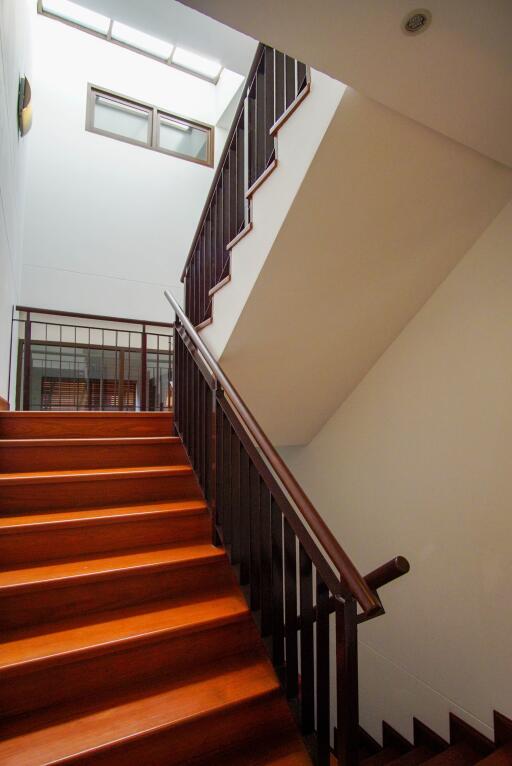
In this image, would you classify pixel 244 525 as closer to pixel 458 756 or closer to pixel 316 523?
pixel 316 523

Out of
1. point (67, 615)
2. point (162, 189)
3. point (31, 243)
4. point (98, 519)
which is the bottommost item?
point (67, 615)

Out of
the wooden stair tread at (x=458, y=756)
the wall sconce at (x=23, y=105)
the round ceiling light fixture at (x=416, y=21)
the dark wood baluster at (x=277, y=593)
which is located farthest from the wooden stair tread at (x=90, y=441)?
the wall sconce at (x=23, y=105)

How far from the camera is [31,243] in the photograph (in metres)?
4.80

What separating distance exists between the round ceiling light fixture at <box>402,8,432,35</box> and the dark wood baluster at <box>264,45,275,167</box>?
102 centimetres

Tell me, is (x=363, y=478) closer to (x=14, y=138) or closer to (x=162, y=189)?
(x=14, y=138)

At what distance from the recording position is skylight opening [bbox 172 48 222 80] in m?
5.62

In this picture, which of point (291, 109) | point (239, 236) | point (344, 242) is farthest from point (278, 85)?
point (344, 242)

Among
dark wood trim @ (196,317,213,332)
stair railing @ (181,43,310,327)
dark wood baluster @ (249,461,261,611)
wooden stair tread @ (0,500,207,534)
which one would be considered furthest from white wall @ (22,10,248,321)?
dark wood baluster @ (249,461,261,611)

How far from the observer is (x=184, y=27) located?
4180mm

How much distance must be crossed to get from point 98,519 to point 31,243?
13.4 ft

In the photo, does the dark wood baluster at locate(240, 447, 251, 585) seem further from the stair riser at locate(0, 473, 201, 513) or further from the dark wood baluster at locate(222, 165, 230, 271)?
the dark wood baluster at locate(222, 165, 230, 271)

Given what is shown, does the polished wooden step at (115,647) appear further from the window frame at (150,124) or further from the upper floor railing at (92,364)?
the window frame at (150,124)

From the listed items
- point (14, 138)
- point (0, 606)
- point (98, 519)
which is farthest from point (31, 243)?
point (0, 606)

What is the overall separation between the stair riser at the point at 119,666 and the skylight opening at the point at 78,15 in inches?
255
